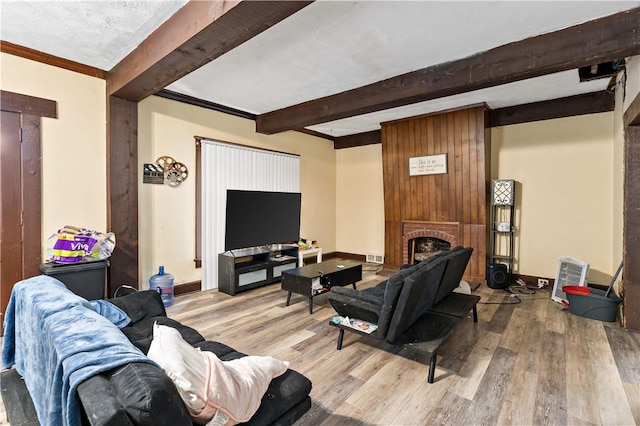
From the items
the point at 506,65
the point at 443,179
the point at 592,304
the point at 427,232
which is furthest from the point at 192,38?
the point at 592,304

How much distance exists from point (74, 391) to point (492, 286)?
4971 mm

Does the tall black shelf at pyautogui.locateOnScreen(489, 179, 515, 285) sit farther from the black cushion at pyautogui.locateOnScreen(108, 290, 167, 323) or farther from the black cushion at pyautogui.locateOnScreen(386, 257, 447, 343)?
the black cushion at pyautogui.locateOnScreen(108, 290, 167, 323)

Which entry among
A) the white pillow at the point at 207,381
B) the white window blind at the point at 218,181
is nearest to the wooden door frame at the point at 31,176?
the white window blind at the point at 218,181

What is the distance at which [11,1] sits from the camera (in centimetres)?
231

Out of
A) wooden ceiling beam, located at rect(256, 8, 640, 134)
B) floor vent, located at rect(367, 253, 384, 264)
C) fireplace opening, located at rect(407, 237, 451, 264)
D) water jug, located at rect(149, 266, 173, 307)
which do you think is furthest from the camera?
floor vent, located at rect(367, 253, 384, 264)

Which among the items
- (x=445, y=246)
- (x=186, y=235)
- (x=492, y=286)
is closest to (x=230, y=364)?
(x=186, y=235)

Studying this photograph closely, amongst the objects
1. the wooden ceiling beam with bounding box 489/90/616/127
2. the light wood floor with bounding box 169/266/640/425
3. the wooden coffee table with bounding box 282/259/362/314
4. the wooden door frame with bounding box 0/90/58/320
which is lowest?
the light wood floor with bounding box 169/266/640/425

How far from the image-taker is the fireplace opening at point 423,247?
5520mm

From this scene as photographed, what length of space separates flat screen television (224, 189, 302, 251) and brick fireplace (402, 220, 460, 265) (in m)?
1.97

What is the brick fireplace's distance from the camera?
16.7 feet

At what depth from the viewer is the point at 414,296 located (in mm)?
2258

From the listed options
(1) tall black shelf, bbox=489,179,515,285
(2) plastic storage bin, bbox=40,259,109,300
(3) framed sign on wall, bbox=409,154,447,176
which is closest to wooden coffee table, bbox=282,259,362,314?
(2) plastic storage bin, bbox=40,259,109,300

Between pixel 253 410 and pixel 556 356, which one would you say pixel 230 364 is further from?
pixel 556 356

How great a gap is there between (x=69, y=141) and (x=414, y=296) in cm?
386
